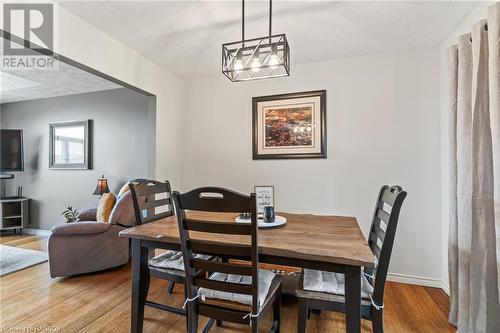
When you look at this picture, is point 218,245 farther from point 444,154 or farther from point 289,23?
point 444,154

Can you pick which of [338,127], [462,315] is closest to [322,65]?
[338,127]

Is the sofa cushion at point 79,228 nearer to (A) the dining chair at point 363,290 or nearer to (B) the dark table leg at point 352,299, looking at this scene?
(A) the dining chair at point 363,290

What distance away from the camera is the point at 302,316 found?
1.39m

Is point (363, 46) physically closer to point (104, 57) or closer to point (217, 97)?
point (217, 97)

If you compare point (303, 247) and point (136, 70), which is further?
point (136, 70)

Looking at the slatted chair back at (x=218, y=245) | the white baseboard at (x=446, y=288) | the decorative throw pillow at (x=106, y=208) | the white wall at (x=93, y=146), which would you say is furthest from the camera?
the white wall at (x=93, y=146)

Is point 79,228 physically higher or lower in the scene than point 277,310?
higher

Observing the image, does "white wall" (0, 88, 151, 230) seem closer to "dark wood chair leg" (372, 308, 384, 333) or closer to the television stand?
the television stand

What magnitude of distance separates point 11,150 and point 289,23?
16.9ft

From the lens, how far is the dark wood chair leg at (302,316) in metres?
1.39

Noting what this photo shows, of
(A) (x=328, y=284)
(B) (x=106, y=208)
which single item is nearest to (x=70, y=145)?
(B) (x=106, y=208)

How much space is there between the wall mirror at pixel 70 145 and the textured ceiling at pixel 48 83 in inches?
20.6

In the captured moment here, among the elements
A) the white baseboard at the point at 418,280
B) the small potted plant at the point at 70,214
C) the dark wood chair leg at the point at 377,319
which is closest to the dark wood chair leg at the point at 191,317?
the dark wood chair leg at the point at 377,319

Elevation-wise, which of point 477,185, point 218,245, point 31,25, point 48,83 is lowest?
point 218,245
